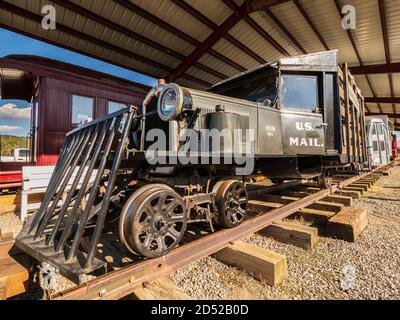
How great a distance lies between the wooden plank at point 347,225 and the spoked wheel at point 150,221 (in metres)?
2.26

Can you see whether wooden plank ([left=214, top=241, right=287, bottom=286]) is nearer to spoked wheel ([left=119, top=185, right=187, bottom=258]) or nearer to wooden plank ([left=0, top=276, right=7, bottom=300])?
spoked wheel ([left=119, top=185, right=187, bottom=258])

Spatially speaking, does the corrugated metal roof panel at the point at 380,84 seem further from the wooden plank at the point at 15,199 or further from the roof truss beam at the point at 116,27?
the wooden plank at the point at 15,199

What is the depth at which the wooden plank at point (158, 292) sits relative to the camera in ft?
5.35

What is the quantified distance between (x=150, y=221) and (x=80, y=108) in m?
5.70

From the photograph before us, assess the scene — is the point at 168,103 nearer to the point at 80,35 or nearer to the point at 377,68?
the point at 80,35

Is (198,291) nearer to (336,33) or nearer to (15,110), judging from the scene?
(15,110)

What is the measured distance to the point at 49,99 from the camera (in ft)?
19.7

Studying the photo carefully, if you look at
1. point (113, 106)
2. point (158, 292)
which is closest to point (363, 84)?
point (113, 106)

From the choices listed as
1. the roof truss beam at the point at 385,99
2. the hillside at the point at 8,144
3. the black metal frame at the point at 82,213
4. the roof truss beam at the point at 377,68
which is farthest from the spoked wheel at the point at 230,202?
the roof truss beam at the point at 385,99

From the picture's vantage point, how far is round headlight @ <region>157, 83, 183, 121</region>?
→ 86.7 inches

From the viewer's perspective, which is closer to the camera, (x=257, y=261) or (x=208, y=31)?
(x=257, y=261)

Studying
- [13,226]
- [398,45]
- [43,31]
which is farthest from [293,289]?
[398,45]

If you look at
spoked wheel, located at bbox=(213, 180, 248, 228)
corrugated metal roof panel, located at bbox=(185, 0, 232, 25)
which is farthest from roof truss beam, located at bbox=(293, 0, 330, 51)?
spoked wheel, located at bbox=(213, 180, 248, 228)

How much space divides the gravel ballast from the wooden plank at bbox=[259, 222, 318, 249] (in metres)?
0.08
